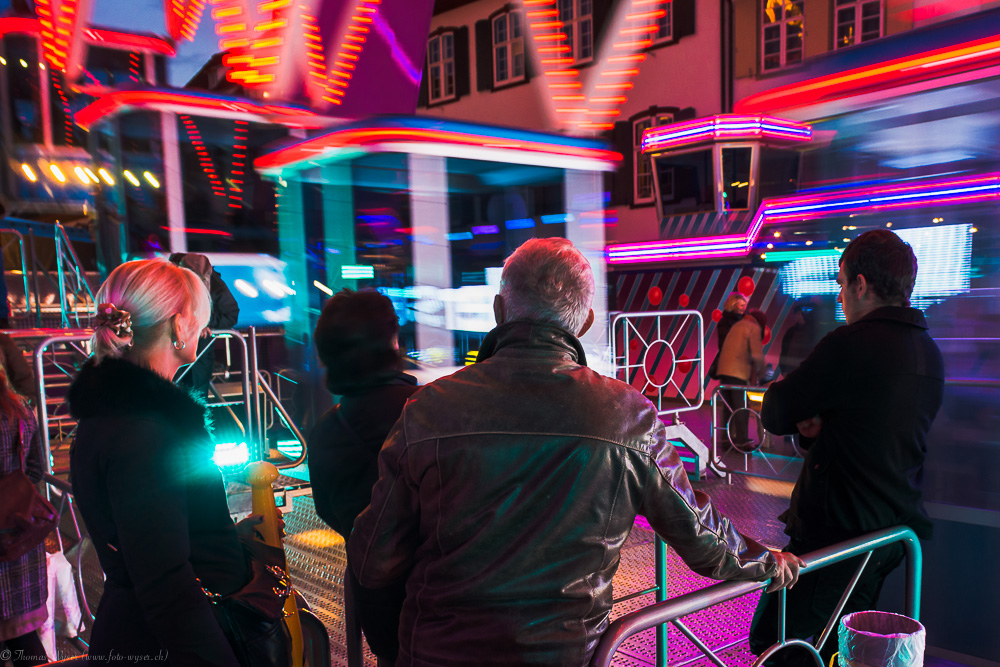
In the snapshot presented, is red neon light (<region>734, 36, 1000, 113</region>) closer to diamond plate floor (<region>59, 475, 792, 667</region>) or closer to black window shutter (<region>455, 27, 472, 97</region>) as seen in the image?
diamond plate floor (<region>59, 475, 792, 667</region>)

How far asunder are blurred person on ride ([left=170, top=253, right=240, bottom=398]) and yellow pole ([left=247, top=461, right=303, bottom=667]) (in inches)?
105

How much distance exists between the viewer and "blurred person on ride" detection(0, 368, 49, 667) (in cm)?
248

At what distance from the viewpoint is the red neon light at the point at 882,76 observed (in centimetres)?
277

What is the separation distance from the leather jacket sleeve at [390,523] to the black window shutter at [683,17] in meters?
15.2

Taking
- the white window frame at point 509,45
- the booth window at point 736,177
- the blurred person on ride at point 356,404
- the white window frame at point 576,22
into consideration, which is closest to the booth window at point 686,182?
the booth window at point 736,177

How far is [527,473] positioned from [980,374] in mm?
2489

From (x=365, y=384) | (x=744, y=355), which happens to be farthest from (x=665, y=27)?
(x=365, y=384)

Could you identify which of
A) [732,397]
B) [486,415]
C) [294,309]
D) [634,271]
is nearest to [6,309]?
[294,309]

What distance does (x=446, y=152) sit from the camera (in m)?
5.44

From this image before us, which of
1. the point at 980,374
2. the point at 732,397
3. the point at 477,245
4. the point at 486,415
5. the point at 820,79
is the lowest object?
the point at 732,397

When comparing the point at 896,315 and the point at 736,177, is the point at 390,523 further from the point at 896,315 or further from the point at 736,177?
the point at 736,177

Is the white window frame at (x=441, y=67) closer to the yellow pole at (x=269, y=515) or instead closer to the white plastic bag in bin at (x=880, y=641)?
the yellow pole at (x=269, y=515)

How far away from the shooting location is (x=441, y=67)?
810 inches

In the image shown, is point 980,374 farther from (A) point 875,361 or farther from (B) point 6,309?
(B) point 6,309
